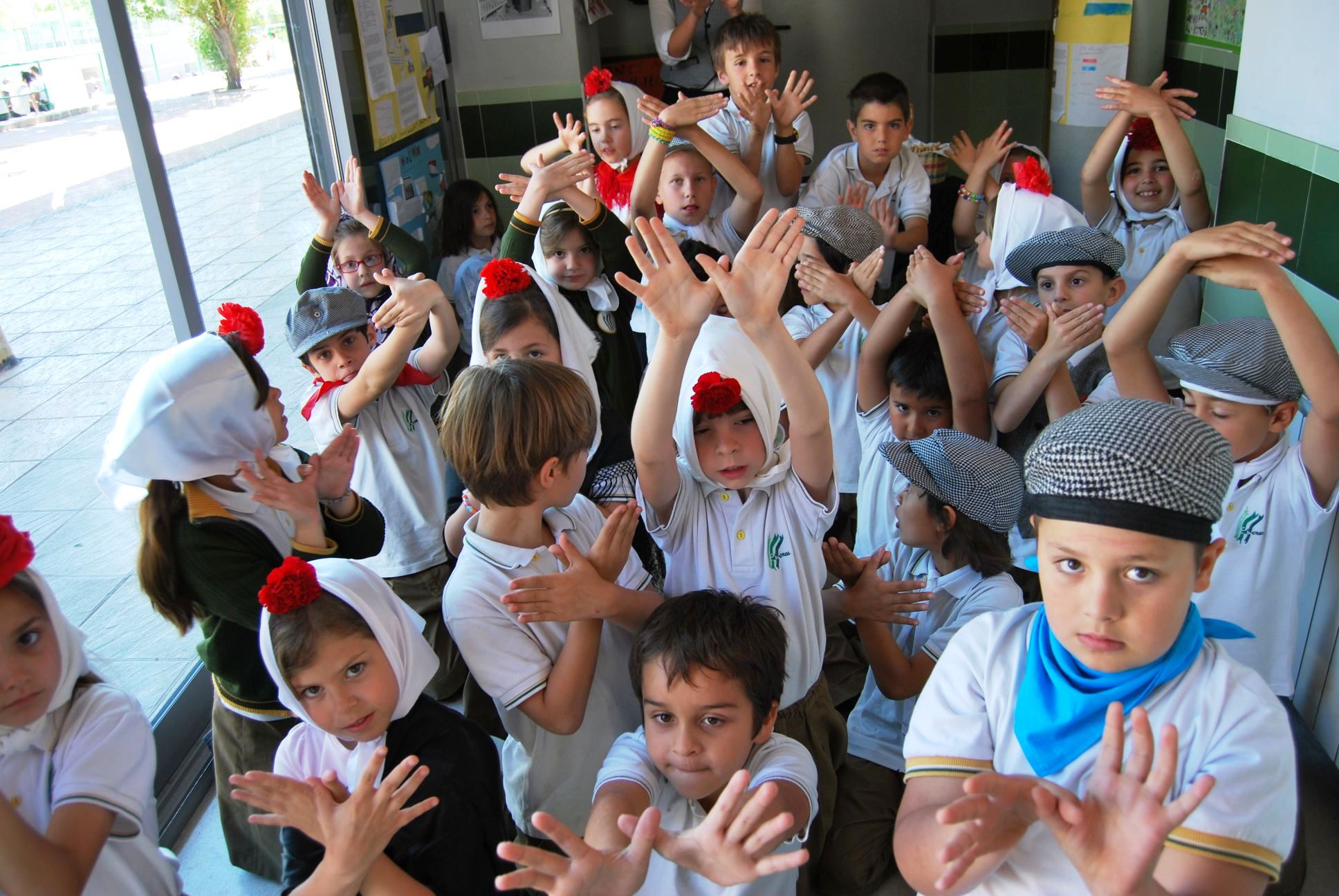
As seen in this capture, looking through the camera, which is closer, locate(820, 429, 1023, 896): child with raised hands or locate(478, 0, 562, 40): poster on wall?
locate(820, 429, 1023, 896): child with raised hands

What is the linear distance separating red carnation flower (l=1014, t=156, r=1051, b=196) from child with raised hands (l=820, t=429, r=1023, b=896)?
1.40m

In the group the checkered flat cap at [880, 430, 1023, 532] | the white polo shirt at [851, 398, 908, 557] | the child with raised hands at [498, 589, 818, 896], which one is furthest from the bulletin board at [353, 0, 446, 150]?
the child with raised hands at [498, 589, 818, 896]

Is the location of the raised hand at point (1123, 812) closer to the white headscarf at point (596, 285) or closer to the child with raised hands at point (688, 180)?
the white headscarf at point (596, 285)

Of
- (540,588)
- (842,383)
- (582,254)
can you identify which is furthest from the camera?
(582,254)

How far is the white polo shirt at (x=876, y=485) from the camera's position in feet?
7.89

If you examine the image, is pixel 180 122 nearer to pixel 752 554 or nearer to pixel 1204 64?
pixel 752 554

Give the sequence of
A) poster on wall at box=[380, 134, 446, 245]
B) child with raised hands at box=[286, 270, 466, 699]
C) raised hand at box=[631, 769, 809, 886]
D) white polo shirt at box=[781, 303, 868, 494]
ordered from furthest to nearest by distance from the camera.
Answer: poster on wall at box=[380, 134, 446, 245] → white polo shirt at box=[781, 303, 868, 494] → child with raised hands at box=[286, 270, 466, 699] → raised hand at box=[631, 769, 809, 886]

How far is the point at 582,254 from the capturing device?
2875mm

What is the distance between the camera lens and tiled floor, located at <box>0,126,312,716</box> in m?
2.57


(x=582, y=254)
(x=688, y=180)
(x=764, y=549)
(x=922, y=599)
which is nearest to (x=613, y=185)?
(x=688, y=180)

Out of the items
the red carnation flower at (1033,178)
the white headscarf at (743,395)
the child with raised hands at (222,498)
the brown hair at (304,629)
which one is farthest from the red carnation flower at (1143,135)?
the brown hair at (304,629)

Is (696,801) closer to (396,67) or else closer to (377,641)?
(377,641)

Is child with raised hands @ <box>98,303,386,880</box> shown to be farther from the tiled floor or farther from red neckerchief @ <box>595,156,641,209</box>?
red neckerchief @ <box>595,156,641,209</box>

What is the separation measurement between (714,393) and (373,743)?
0.80 m
